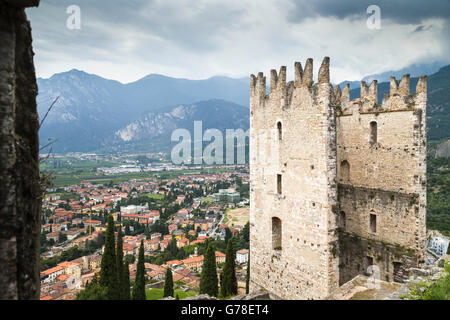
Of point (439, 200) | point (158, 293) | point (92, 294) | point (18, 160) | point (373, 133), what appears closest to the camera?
point (18, 160)

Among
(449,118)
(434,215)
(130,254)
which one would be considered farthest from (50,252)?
(449,118)

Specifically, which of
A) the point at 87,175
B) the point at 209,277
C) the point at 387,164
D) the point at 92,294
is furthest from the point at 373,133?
the point at 87,175

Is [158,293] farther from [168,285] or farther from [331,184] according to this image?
[331,184]

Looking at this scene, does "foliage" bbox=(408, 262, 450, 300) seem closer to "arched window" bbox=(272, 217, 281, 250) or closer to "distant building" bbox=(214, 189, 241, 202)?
"arched window" bbox=(272, 217, 281, 250)

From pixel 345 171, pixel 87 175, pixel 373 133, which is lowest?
pixel 87 175

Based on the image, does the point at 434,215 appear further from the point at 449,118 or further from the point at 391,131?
the point at 449,118

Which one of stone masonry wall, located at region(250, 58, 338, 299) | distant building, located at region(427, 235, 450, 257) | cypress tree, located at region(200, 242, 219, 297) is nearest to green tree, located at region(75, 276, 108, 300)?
stone masonry wall, located at region(250, 58, 338, 299)
